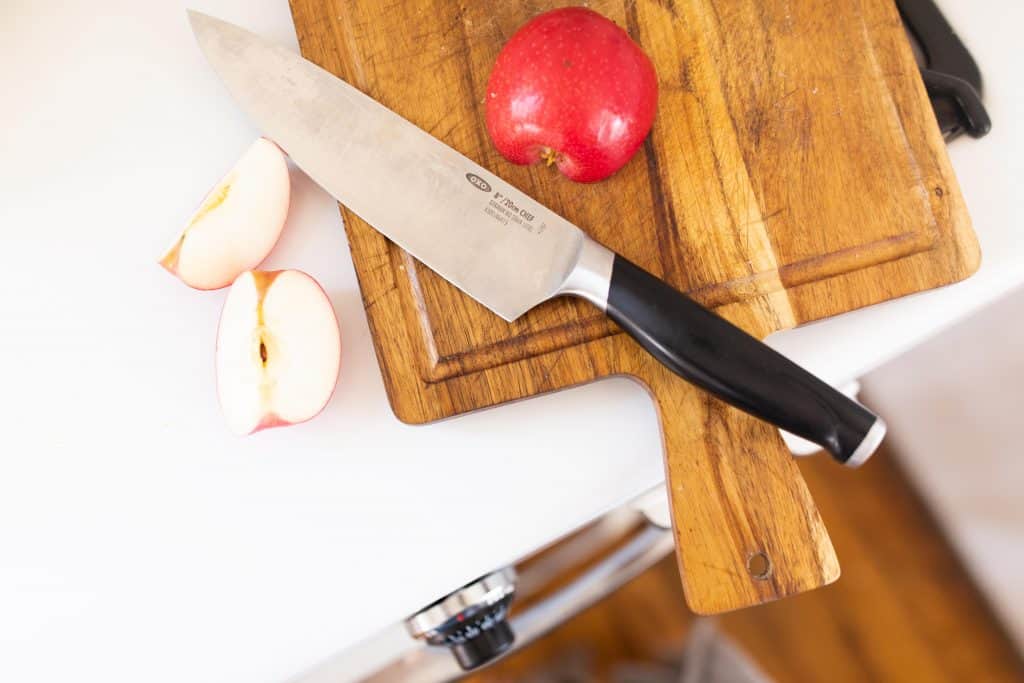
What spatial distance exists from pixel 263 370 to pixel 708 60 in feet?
1.42

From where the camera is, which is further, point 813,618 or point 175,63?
point 813,618

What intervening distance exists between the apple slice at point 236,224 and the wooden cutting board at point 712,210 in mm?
A: 67

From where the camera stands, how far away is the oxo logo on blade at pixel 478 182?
628mm

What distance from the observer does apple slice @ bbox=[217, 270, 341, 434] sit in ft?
1.99

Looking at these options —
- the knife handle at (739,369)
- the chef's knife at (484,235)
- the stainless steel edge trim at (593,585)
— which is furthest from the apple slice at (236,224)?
the stainless steel edge trim at (593,585)

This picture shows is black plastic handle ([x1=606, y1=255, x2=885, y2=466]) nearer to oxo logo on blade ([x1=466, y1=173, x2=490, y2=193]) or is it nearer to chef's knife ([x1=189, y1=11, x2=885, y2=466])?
chef's knife ([x1=189, y1=11, x2=885, y2=466])

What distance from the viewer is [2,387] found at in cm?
64

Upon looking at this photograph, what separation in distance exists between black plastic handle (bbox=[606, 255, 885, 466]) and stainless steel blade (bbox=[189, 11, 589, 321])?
65 millimetres

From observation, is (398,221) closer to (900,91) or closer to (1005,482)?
(900,91)

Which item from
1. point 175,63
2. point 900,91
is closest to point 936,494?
point 900,91

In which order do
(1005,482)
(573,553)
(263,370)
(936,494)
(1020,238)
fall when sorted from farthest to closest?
(936,494) < (1005,482) < (573,553) < (1020,238) < (263,370)

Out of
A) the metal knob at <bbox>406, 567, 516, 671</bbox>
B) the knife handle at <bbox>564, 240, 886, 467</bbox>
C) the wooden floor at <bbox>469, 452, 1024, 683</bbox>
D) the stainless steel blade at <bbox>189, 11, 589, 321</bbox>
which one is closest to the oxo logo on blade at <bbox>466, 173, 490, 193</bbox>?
the stainless steel blade at <bbox>189, 11, 589, 321</bbox>

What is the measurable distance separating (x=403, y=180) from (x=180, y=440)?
0.88ft

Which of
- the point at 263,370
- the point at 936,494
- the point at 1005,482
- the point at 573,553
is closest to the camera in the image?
the point at 263,370
